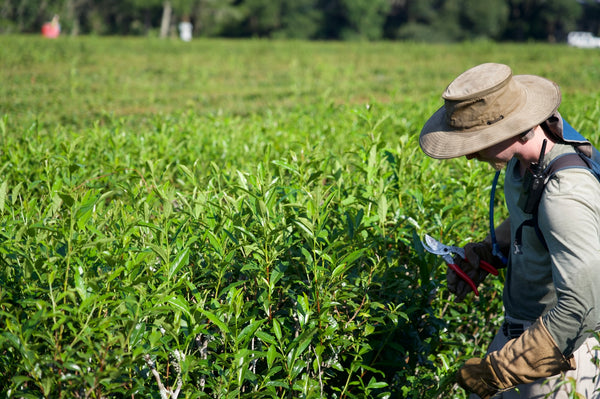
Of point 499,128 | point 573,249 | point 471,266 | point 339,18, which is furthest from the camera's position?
point 339,18

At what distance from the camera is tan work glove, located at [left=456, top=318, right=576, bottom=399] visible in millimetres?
1897

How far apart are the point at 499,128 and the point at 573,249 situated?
51 cm

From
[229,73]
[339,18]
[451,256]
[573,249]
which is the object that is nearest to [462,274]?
[451,256]

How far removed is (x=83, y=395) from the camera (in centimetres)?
192

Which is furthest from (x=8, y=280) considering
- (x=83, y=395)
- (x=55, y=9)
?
(x=55, y=9)

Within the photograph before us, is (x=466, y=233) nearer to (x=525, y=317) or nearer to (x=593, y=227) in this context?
(x=525, y=317)

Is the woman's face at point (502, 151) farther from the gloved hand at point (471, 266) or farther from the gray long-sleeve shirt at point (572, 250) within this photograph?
the gloved hand at point (471, 266)

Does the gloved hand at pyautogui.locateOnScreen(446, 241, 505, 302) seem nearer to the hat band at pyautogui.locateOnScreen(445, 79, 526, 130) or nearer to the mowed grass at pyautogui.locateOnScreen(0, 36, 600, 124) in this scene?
the hat band at pyautogui.locateOnScreen(445, 79, 526, 130)

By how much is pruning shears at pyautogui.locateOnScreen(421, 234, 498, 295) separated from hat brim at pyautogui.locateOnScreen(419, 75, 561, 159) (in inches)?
18.6

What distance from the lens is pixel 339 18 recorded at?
2805 inches

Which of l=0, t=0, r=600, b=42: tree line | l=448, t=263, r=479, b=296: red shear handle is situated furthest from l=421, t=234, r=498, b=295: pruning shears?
l=0, t=0, r=600, b=42: tree line

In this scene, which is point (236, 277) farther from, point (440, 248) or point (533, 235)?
point (533, 235)

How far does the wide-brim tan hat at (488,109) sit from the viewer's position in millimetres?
2045

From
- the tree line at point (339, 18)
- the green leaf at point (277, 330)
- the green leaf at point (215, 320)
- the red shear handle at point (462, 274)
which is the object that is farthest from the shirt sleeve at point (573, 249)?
the tree line at point (339, 18)
